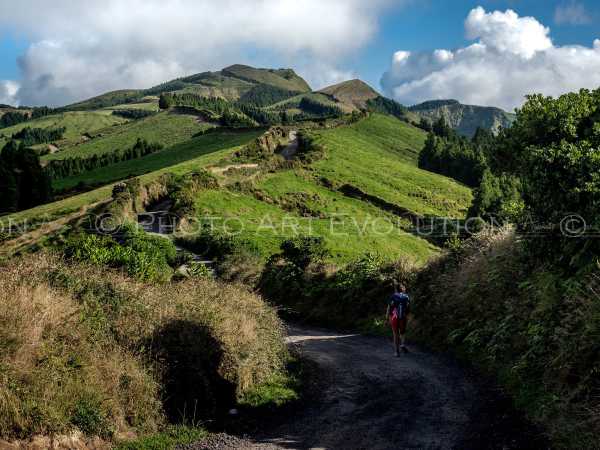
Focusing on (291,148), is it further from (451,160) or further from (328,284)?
(328,284)

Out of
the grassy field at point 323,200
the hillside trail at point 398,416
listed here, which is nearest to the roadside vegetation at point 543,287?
the hillside trail at point 398,416

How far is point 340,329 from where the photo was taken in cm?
2662

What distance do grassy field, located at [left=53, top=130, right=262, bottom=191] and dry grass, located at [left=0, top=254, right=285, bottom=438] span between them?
75.8 m

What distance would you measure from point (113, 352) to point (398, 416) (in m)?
6.02

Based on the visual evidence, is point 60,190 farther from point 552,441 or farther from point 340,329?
point 552,441

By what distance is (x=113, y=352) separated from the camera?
33.8ft

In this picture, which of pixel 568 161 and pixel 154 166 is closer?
pixel 568 161

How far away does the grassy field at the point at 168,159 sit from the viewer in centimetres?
9051

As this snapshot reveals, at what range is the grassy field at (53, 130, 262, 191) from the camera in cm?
9051

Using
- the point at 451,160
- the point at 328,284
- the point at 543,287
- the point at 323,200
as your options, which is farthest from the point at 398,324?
the point at 451,160

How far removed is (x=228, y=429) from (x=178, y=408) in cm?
121

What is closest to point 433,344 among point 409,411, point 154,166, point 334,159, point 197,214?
point 409,411

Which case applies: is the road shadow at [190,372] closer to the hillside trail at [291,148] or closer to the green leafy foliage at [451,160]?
the hillside trail at [291,148]

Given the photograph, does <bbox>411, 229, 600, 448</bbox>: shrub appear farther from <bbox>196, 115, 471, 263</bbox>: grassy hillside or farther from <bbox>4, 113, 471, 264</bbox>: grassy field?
<bbox>196, 115, 471, 263</bbox>: grassy hillside
